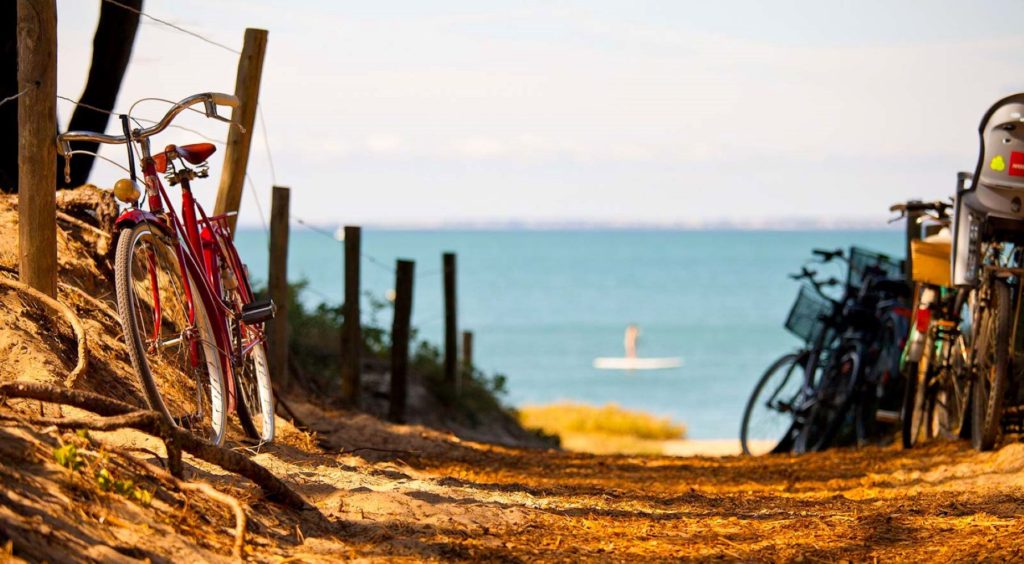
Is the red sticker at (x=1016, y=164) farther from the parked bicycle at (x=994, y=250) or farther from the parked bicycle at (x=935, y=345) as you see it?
the parked bicycle at (x=935, y=345)

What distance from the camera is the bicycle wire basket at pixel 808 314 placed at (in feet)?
35.5

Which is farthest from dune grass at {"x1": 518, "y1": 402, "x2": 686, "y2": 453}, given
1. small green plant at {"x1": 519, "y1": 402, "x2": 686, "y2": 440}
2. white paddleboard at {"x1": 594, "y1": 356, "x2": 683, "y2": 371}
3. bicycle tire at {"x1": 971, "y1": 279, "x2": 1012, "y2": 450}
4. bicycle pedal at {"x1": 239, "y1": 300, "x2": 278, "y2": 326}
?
white paddleboard at {"x1": 594, "y1": 356, "x2": 683, "y2": 371}

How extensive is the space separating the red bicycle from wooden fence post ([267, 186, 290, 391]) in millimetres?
3307

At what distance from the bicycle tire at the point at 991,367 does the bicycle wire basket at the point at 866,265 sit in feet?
9.94

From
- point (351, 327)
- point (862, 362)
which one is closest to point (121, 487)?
point (351, 327)

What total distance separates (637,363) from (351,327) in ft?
145

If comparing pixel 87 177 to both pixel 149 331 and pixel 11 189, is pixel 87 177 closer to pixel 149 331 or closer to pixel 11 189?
pixel 11 189

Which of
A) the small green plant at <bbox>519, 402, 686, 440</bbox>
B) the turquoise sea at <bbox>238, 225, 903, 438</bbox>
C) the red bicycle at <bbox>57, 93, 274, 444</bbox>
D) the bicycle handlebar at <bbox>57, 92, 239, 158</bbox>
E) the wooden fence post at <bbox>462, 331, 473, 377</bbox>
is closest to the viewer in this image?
the red bicycle at <bbox>57, 93, 274, 444</bbox>

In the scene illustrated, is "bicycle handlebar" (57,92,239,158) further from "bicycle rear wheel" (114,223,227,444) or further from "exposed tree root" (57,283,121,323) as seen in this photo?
"exposed tree root" (57,283,121,323)

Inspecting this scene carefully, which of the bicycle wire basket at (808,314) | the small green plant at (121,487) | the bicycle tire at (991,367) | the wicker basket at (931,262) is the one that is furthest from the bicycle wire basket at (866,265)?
the small green plant at (121,487)

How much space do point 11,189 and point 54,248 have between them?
233cm

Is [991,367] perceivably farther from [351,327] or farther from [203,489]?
[351,327]

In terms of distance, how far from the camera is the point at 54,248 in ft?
17.9

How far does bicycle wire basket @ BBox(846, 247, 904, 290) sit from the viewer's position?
10578 millimetres
